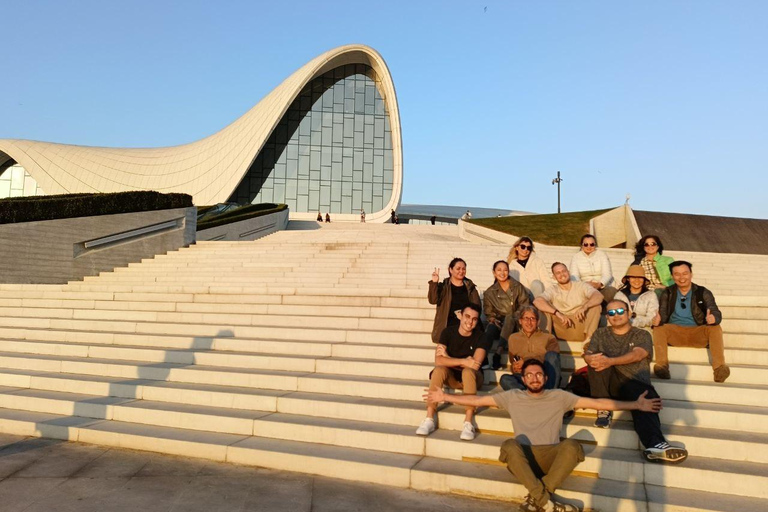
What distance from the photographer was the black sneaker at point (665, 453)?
379 cm

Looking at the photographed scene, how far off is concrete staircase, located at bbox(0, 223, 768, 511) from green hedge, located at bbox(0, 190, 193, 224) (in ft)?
7.45

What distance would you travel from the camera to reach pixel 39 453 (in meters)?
4.59

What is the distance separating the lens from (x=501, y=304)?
559cm

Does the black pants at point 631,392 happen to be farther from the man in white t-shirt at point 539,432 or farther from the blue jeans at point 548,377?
the blue jeans at point 548,377

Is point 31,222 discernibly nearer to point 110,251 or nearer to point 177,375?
point 110,251

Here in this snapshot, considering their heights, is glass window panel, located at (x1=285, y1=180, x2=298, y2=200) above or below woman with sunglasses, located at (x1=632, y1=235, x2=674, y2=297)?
above

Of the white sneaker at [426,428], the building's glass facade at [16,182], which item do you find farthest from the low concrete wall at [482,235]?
the building's glass facade at [16,182]

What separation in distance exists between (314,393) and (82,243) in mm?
9231

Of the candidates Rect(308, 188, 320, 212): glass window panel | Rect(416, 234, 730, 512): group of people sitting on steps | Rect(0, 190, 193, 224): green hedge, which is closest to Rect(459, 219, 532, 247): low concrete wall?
Rect(0, 190, 193, 224): green hedge

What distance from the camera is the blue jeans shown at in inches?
175


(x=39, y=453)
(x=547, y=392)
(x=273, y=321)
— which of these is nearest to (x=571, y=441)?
(x=547, y=392)

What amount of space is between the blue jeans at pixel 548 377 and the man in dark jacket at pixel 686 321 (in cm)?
104

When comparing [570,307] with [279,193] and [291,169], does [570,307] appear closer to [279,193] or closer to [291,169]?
[279,193]

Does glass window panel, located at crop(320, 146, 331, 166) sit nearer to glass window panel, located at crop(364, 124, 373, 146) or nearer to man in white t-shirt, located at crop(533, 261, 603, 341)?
glass window panel, located at crop(364, 124, 373, 146)
